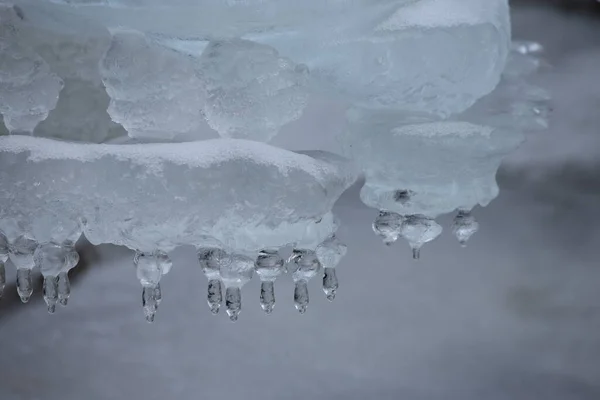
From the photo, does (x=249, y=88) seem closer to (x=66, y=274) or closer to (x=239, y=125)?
(x=239, y=125)

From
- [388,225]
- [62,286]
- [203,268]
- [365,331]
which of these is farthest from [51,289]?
[365,331]

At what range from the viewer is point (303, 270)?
22.0 inches

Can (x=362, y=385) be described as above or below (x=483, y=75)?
below

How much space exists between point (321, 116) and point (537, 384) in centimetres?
66

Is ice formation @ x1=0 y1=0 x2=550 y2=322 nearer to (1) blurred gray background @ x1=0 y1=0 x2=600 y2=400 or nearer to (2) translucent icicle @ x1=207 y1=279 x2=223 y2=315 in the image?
(2) translucent icicle @ x1=207 y1=279 x2=223 y2=315

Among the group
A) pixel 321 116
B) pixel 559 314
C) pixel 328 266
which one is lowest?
pixel 559 314

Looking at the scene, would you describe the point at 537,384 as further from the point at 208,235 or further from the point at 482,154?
the point at 208,235

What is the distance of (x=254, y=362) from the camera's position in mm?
1544

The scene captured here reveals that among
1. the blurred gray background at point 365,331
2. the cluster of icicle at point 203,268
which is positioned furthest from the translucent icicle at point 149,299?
the blurred gray background at point 365,331

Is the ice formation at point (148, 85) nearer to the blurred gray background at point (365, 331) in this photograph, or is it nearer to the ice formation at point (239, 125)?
the ice formation at point (239, 125)

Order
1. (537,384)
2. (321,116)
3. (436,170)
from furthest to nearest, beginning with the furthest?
(537,384)
(321,116)
(436,170)

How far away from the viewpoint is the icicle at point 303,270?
1.84ft

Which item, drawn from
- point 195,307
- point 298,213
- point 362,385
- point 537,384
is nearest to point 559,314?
point 537,384

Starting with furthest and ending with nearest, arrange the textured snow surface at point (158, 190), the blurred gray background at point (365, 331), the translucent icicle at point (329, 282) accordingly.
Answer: the blurred gray background at point (365, 331) → the translucent icicle at point (329, 282) → the textured snow surface at point (158, 190)
